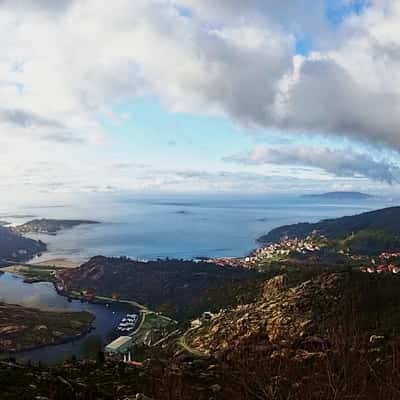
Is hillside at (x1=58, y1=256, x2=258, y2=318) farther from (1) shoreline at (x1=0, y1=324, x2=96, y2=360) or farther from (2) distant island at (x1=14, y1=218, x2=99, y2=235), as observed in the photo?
(2) distant island at (x1=14, y1=218, x2=99, y2=235)

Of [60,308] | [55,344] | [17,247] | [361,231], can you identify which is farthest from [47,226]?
[55,344]

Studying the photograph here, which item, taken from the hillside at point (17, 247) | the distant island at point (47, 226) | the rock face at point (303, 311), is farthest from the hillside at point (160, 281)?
the distant island at point (47, 226)

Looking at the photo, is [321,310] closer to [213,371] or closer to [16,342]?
[213,371]

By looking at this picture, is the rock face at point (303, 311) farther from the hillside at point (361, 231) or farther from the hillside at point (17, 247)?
the hillside at point (17, 247)

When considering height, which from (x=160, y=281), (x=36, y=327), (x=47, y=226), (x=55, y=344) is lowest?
(x=55, y=344)

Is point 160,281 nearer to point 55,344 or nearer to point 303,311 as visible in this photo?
point 55,344

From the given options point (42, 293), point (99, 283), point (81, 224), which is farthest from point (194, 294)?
point (81, 224)

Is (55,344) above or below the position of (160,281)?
below
